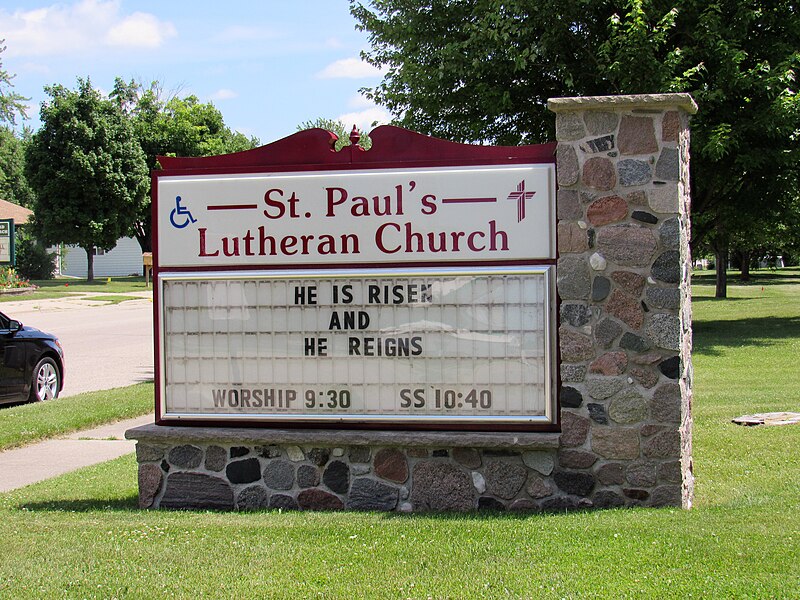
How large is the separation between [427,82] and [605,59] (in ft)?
12.3

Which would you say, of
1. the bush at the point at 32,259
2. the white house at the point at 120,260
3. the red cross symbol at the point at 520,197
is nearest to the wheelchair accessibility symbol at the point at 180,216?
the red cross symbol at the point at 520,197

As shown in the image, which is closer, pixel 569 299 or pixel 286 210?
pixel 569 299

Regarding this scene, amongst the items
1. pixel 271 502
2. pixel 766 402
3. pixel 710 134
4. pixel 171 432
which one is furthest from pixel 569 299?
pixel 710 134

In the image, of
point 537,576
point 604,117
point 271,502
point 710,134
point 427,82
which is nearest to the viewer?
point 537,576

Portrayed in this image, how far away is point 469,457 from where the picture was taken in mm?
6246

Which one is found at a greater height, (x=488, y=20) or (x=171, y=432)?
(x=488, y=20)

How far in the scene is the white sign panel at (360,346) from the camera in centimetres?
626

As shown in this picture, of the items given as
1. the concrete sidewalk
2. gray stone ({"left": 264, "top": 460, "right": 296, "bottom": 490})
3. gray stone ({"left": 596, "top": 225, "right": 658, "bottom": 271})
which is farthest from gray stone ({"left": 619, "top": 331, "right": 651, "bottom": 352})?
the concrete sidewalk

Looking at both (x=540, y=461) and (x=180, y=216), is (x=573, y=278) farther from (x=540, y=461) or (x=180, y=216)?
(x=180, y=216)

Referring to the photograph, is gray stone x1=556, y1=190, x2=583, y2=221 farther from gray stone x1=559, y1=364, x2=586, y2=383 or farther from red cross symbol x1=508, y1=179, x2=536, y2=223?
gray stone x1=559, y1=364, x2=586, y2=383

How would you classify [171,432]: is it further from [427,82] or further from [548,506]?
[427,82]

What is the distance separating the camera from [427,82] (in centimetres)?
1922

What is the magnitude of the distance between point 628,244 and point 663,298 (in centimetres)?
42

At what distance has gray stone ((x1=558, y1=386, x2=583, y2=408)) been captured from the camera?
19.9 ft
